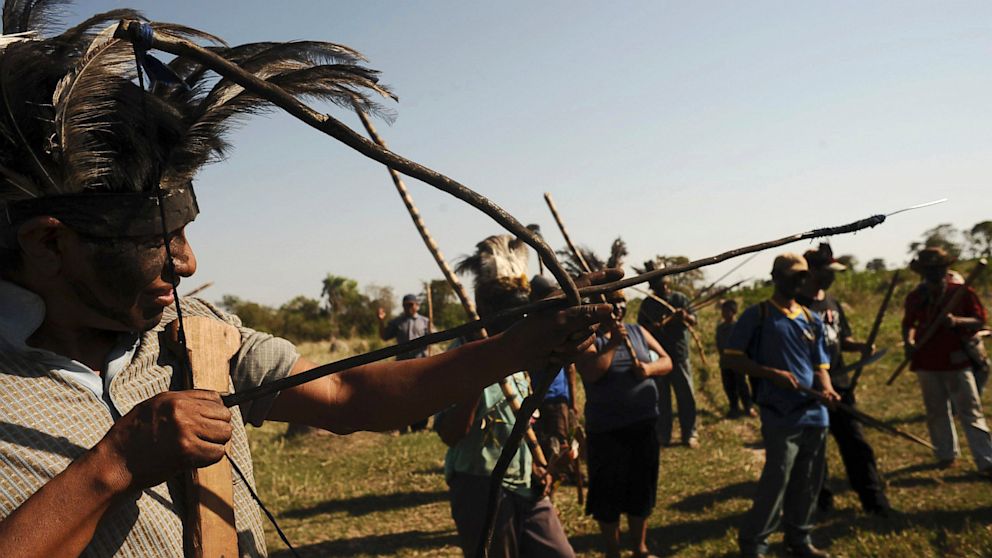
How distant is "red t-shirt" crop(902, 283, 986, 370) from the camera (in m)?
6.77

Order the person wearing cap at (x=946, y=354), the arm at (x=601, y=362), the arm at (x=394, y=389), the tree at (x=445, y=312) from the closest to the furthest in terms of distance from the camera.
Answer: the arm at (x=394, y=389) < the arm at (x=601, y=362) < the person wearing cap at (x=946, y=354) < the tree at (x=445, y=312)

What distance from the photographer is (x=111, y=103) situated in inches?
64.3

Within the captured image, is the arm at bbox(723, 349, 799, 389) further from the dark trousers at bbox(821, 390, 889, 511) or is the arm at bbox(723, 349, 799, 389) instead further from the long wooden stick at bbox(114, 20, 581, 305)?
the long wooden stick at bbox(114, 20, 581, 305)

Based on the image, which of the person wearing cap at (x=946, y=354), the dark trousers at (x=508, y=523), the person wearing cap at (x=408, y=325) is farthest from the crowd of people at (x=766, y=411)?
the person wearing cap at (x=408, y=325)

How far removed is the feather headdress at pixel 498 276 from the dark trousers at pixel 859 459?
356cm

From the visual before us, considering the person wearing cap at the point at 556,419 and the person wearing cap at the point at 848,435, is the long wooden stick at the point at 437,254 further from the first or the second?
the person wearing cap at the point at 848,435

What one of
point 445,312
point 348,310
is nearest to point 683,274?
point 445,312

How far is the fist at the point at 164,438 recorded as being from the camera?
1396mm

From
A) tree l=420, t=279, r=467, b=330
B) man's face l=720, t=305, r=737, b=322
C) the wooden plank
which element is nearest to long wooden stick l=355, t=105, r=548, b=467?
the wooden plank

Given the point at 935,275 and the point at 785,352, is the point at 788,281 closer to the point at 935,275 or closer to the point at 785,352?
the point at 785,352

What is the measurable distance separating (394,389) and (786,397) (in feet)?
12.6

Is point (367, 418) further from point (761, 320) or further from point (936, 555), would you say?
point (936, 555)

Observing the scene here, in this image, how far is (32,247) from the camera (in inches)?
62.6

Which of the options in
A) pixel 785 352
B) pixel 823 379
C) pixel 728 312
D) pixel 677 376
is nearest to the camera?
pixel 785 352
